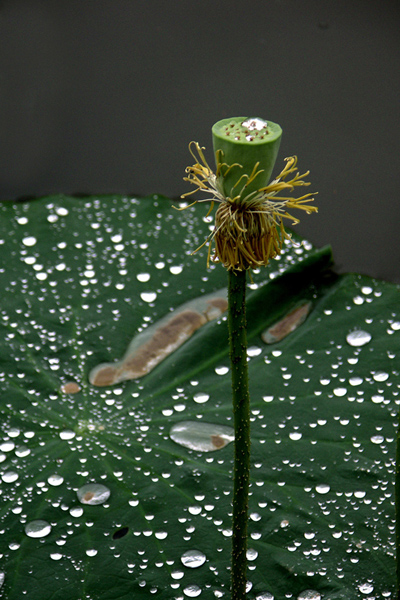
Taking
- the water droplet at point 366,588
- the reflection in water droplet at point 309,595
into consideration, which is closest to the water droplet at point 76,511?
the reflection in water droplet at point 309,595

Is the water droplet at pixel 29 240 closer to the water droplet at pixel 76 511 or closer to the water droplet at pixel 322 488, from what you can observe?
the water droplet at pixel 76 511

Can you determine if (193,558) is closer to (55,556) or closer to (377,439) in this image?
(55,556)

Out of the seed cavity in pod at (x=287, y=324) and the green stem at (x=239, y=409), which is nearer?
the green stem at (x=239, y=409)

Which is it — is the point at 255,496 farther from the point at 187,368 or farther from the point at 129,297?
the point at 129,297

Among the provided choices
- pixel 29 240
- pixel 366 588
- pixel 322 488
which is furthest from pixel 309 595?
pixel 29 240

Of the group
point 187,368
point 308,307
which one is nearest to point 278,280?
point 308,307
